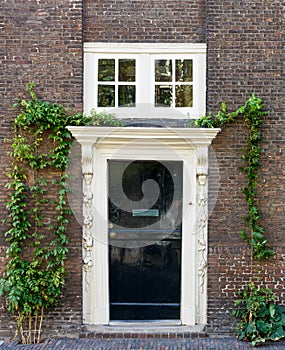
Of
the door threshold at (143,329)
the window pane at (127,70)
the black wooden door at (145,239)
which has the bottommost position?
the door threshold at (143,329)

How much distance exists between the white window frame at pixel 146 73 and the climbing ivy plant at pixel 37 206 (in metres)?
0.39

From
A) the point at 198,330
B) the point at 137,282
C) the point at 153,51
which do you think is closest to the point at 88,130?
the point at 153,51

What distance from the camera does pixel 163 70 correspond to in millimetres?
7457

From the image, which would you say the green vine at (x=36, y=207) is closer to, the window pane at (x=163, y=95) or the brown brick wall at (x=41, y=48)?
the brown brick wall at (x=41, y=48)

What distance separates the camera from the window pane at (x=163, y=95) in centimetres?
744

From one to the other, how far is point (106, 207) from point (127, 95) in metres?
1.85

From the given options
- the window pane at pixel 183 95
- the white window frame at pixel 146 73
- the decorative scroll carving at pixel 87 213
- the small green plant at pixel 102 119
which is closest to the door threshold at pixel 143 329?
the decorative scroll carving at pixel 87 213

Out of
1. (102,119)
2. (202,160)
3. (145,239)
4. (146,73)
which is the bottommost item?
(145,239)

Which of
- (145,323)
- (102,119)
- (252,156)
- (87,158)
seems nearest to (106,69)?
(102,119)

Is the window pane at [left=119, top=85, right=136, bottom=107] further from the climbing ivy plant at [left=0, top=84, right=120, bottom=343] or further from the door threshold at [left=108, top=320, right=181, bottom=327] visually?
the door threshold at [left=108, top=320, right=181, bottom=327]

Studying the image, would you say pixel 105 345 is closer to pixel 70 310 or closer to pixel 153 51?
pixel 70 310

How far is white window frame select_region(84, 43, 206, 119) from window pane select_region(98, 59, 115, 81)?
0.22ft

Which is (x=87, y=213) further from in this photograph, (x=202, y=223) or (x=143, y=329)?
(x=143, y=329)

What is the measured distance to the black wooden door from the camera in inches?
296
